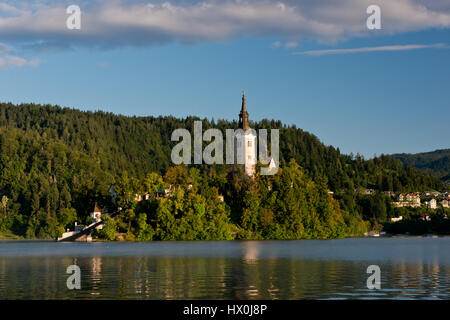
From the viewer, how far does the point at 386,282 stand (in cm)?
4053

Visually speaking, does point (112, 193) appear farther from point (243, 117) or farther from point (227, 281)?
point (227, 281)

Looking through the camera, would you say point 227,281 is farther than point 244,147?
No

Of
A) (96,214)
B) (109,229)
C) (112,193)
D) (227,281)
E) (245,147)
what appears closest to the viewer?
(227,281)

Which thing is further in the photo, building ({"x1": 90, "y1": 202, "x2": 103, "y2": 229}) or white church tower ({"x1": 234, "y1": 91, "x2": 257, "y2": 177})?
white church tower ({"x1": 234, "y1": 91, "x2": 257, "y2": 177})

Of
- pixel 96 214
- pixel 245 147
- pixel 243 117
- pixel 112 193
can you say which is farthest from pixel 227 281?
pixel 243 117

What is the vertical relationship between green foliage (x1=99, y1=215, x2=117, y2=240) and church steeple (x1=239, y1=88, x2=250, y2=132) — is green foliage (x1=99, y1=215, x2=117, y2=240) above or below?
below

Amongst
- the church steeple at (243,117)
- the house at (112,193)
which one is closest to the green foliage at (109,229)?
the house at (112,193)

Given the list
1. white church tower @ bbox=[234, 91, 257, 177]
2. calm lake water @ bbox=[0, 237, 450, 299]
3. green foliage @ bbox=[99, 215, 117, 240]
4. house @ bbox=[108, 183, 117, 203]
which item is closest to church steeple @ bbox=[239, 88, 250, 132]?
white church tower @ bbox=[234, 91, 257, 177]

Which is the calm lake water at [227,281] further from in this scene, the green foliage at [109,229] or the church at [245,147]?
the church at [245,147]

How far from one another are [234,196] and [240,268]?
291ft

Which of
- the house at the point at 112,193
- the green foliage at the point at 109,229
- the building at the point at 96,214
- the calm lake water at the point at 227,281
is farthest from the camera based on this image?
the house at the point at 112,193

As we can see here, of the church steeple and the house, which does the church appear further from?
the house
